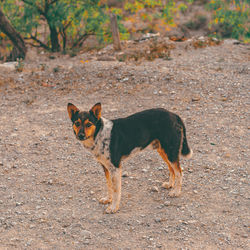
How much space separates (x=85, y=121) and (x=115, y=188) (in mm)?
1330

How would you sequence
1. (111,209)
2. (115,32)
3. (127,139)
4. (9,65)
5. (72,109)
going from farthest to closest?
(115,32) < (9,65) < (111,209) < (127,139) < (72,109)

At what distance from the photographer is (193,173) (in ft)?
24.2

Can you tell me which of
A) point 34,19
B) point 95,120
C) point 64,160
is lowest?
point 64,160

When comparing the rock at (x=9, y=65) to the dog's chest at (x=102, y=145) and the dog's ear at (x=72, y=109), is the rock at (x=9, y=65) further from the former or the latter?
the dog's chest at (x=102, y=145)

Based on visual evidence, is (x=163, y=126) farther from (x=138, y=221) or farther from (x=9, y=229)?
(x=9, y=229)

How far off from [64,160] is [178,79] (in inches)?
189

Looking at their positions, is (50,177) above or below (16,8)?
below

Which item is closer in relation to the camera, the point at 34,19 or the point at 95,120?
the point at 95,120

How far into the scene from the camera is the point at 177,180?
6531 mm

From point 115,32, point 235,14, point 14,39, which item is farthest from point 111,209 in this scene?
point 235,14

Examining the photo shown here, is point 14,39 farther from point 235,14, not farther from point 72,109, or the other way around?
point 72,109

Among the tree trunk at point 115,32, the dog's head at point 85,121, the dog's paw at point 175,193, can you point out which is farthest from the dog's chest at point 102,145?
the tree trunk at point 115,32

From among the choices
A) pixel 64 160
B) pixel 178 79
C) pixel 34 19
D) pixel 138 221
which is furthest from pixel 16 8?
pixel 138 221

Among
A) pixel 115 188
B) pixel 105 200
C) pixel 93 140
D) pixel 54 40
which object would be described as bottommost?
pixel 54 40
